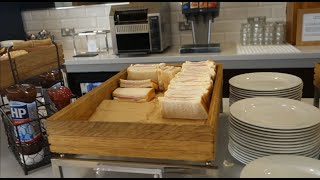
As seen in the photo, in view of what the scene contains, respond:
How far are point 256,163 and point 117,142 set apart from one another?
31cm

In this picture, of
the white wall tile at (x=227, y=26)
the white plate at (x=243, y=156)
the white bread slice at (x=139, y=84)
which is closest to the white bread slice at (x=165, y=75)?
the white bread slice at (x=139, y=84)

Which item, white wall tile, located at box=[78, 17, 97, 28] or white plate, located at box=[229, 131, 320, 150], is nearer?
white plate, located at box=[229, 131, 320, 150]

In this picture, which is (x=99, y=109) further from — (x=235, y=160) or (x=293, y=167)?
(x=293, y=167)

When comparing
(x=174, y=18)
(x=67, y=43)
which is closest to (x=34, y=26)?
(x=67, y=43)

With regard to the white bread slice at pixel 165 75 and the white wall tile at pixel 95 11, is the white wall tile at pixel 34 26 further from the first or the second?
the white bread slice at pixel 165 75

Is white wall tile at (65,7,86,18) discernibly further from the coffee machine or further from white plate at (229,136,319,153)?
white plate at (229,136,319,153)

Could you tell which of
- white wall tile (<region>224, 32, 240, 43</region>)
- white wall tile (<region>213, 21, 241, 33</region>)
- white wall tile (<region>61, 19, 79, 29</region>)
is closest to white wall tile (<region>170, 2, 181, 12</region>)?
white wall tile (<region>213, 21, 241, 33</region>)

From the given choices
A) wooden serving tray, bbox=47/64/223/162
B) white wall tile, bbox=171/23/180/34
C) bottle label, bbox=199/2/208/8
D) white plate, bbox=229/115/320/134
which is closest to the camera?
wooden serving tray, bbox=47/64/223/162

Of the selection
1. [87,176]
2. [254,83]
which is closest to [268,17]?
[254,83]

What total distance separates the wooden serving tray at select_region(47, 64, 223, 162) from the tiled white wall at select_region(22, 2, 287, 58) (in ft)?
6.76

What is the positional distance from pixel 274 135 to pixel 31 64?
693 mm

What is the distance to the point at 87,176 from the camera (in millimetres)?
749

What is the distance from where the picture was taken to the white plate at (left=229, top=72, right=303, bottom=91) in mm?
1021

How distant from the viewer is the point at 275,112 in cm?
85
